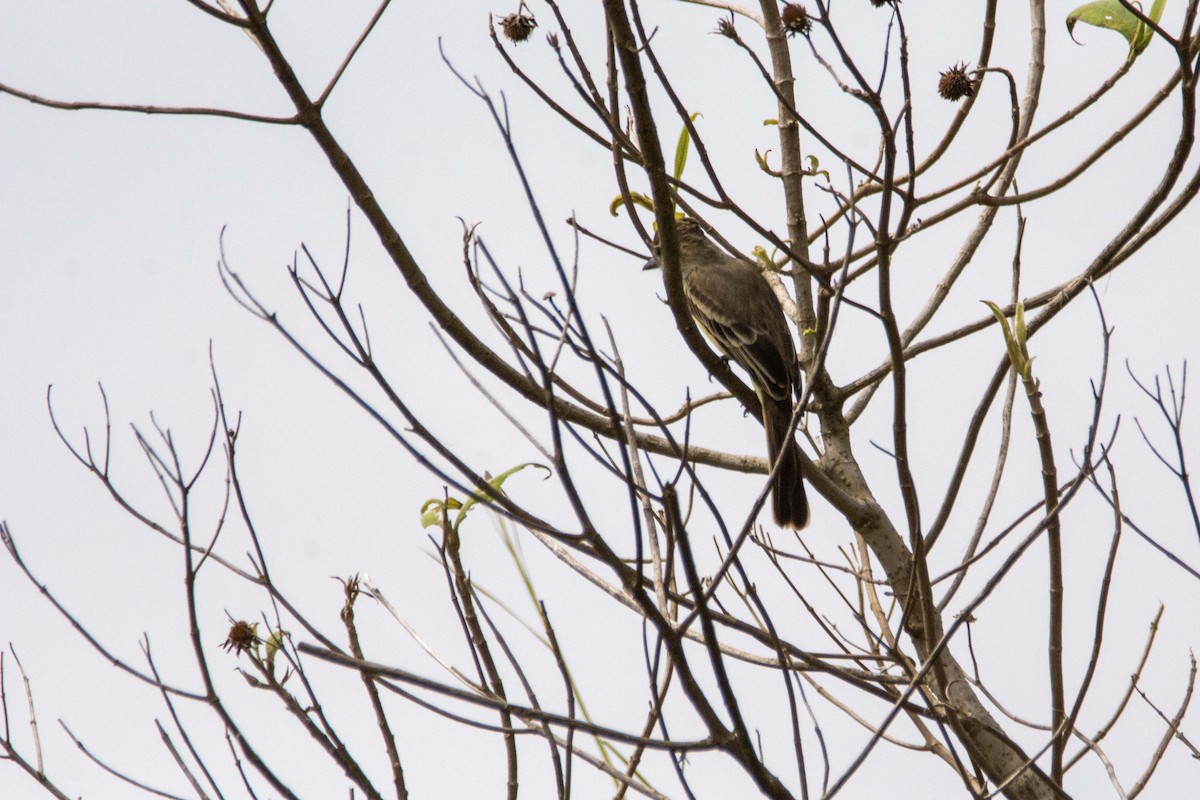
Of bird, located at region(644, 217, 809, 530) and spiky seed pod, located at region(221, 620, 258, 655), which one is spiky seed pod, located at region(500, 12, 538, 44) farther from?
spiky seed pod, located at region(221, 620, 258, 655)

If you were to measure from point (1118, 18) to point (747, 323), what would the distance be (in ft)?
10.7

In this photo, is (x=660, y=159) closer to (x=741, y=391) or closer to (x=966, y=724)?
(x=741, y=391)

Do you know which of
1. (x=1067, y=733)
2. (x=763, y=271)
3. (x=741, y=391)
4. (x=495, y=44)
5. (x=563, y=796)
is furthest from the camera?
(x=763, y=271)

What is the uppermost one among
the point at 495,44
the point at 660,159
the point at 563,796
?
the point at 495,44

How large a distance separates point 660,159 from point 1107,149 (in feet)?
5.81

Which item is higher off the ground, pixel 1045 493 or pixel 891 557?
pixel 891 557

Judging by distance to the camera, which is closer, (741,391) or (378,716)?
(378,716)

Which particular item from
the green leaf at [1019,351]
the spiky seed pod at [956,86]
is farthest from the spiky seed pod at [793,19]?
the green leaf at [1019,351]

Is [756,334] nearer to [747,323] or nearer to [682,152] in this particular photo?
[747,323]

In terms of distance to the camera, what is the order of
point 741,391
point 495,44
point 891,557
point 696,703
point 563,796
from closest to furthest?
point 696,703 < point 563,796 < point 495,44 < point 891,557 < point 741,391

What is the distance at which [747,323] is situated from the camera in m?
7.04

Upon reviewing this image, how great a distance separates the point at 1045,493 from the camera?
3.31 m

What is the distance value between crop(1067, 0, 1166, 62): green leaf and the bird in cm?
225

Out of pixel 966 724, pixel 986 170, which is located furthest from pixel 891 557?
pixel 986 170
